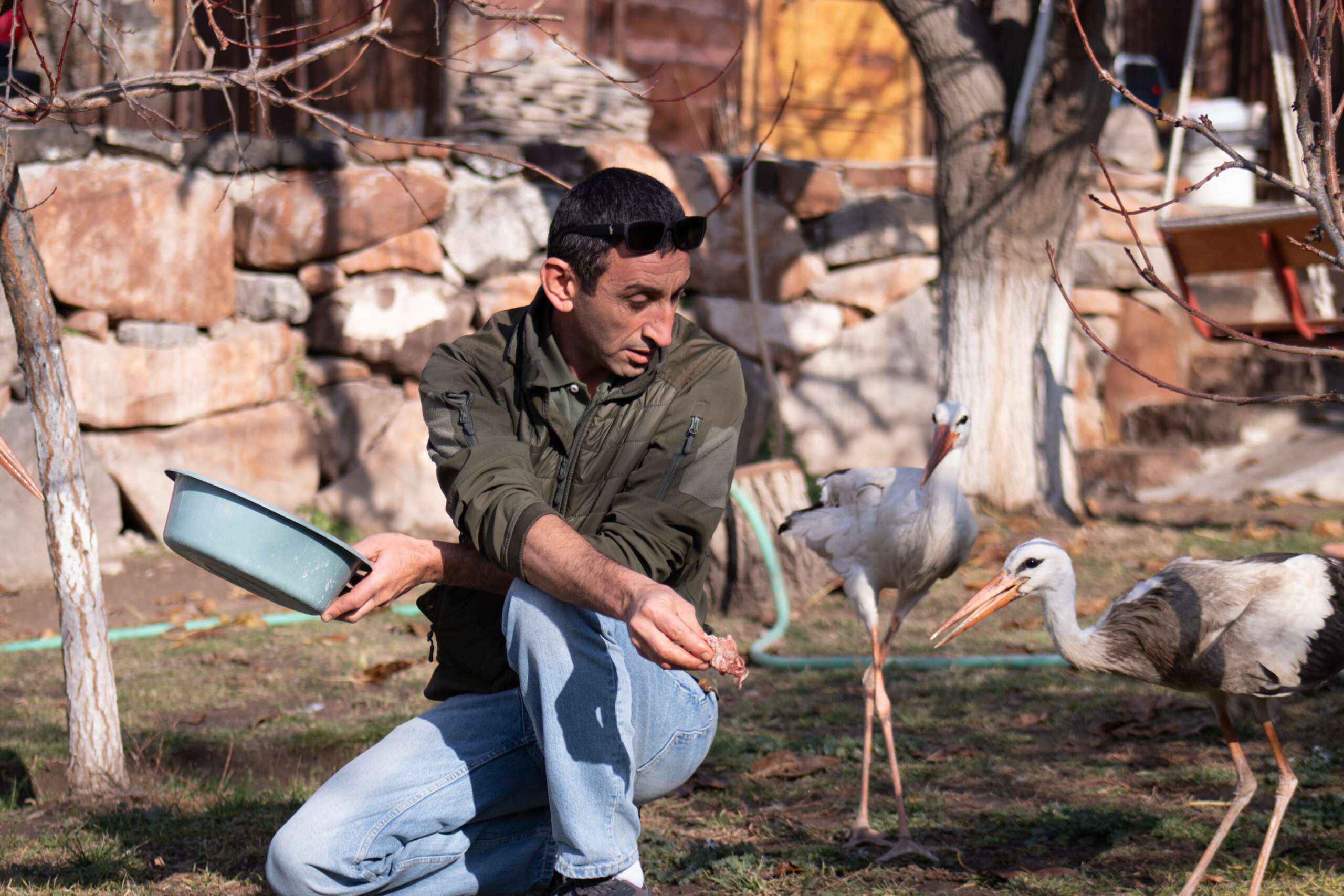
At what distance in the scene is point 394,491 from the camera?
25.9 feet

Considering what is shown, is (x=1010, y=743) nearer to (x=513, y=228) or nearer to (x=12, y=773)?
(x=12, y=773)

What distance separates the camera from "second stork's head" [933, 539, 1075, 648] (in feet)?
10.6

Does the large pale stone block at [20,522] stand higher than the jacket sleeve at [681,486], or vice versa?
the jacket sleeve at [681,486]

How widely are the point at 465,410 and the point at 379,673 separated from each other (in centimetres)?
275

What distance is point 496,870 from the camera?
2.81 metres

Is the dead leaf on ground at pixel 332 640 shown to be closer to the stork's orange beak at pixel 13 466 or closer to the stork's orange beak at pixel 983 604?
the stork's orange beak at pixel 13 466

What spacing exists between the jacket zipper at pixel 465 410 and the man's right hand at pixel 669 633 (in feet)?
2.36

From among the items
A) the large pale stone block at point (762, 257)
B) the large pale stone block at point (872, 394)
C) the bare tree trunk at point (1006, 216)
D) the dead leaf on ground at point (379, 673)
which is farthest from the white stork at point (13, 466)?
the large pale stone block at point (872, 394)

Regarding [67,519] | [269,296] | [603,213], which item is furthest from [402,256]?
[603,213]

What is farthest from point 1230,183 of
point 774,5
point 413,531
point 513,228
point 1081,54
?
point 413,531

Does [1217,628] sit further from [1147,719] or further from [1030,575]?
[1147,719]

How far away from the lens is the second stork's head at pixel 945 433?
4.17 m

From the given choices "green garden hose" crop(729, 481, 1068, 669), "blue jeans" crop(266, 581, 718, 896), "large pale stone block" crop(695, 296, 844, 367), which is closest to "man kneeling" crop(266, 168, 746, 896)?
"blue jeans" crop(266, 581, 718, 896)

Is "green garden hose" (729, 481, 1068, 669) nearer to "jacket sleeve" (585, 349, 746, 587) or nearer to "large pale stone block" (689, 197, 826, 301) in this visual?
"jacket sleeve" (585, 349, 746, 587)
